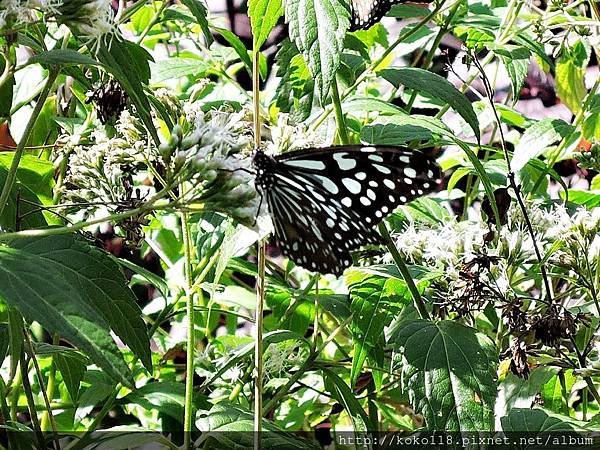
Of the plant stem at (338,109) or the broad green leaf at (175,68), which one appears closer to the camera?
the plant stem at (338,109)

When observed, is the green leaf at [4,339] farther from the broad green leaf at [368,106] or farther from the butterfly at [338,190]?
the broad green leaf at [368,106]

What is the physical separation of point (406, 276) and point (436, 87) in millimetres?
219

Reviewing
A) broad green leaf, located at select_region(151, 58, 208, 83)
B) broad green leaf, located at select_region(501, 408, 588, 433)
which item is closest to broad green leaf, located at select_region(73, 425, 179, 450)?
broad green leaf, located at select_region(501, 408, 588, 433)

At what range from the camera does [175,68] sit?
134 centimetres

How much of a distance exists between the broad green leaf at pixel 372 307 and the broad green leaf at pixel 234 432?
0.10 metres

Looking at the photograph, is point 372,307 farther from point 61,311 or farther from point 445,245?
point 61,311

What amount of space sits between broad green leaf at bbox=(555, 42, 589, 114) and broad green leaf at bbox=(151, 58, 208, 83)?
0.67 meters

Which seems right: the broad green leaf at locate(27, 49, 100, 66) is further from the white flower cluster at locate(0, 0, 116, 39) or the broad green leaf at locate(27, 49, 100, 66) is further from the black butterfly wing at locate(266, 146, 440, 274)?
the black butterfly wing at locate(266, 146, 440, 274)

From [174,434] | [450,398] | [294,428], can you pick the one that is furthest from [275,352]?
[450,398]

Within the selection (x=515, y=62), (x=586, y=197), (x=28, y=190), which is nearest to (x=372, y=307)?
(x=28, y=190)

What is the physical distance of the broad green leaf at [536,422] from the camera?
0.87 meters

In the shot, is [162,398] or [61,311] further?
[162,398]

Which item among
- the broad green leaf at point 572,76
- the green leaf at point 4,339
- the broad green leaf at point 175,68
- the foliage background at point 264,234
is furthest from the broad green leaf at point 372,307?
the broad green leaf at point 572,76

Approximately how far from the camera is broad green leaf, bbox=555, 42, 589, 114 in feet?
5.17
